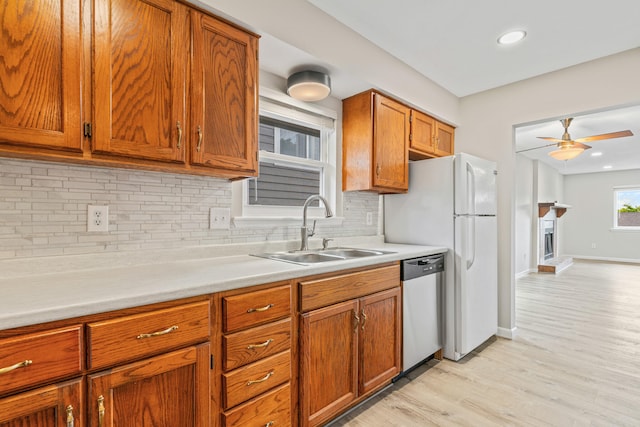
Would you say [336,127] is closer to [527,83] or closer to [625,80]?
[527,83]

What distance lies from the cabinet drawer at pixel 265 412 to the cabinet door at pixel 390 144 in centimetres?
161

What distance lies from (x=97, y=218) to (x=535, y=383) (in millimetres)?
2878

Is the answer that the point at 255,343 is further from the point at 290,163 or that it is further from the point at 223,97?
the point at 290,163

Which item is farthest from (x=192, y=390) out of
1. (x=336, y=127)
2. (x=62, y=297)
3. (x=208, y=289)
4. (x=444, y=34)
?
(x=444, y=34)

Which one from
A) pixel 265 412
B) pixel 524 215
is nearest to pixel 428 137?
pixel 265 412

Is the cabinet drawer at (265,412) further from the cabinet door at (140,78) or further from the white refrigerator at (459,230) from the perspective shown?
the white refrigerator at (459,230)

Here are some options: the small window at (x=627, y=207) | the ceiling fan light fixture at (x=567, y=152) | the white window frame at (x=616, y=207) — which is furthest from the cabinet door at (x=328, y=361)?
the small window at (x=627, y=207)

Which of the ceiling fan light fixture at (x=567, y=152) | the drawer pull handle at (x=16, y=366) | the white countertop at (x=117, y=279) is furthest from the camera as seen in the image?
the ceiling fan light fixture at (x=567, y=152)

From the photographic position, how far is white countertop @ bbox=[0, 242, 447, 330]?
3.11 ft

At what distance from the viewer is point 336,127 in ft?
8.93

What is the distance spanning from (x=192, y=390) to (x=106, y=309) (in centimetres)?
45

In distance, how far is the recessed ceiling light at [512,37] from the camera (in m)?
2.26

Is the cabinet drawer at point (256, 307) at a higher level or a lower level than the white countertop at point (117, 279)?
lower

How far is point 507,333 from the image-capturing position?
3.07 meters
